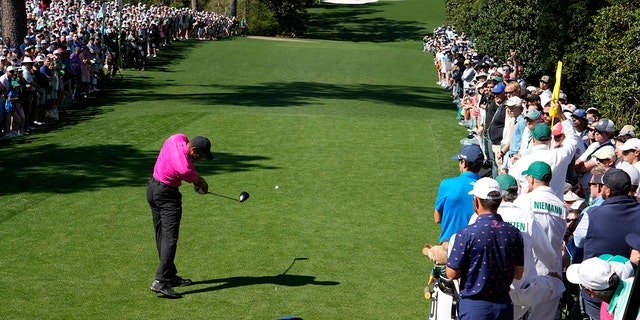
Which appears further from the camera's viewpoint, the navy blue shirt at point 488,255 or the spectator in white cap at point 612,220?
the spectator in white cap at point 612,220

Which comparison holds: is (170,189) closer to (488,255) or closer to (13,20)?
(488,255)

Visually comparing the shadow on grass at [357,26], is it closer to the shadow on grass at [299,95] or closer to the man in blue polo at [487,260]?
the shadow on grass at [299,95]

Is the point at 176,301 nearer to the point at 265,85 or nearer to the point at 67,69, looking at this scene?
the point at 67,69

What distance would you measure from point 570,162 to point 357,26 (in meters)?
68.6

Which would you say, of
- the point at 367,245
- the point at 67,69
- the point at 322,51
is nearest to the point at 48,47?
the point at 67,69

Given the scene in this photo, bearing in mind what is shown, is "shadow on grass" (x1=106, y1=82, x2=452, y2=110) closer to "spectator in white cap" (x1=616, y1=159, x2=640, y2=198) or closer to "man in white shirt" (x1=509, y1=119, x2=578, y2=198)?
"man in white shirt" (x1=509, y1=119, x2=578, y2=198)

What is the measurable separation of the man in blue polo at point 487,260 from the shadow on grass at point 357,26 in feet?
204

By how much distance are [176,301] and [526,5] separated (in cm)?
2255

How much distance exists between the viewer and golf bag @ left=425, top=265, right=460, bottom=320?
6.80 meters

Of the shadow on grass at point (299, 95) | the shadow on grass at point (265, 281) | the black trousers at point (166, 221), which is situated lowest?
the shadow on grass at point (299, 95)

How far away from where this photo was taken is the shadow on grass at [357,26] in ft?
231

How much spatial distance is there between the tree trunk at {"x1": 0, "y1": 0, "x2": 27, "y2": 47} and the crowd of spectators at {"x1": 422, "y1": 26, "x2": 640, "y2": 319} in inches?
588

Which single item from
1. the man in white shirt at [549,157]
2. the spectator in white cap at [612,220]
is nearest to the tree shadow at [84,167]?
the man in white shirt at [549,157]

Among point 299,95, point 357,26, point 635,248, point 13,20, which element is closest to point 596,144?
point 635,248
